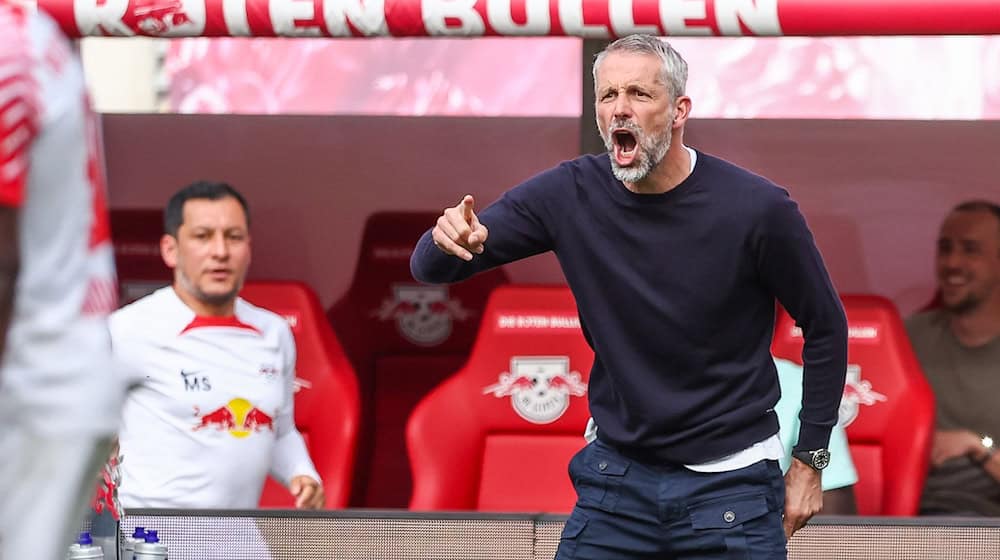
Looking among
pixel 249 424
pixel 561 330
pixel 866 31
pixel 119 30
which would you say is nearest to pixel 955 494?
pixel 561 330

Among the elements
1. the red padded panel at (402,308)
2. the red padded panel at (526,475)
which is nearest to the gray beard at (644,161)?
the red padded panel at (526,475)

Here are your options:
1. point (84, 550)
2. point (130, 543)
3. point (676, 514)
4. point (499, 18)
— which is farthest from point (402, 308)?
point (676, 514)

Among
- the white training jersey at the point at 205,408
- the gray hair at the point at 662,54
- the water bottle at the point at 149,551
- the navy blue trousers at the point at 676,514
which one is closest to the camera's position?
the navy blue trousers at the point at 676,514

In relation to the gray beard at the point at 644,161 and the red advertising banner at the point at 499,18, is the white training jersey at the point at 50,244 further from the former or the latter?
the red advertising banner at the point at 499,18

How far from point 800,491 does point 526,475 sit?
188 cm

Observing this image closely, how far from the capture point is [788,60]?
5.68 meters

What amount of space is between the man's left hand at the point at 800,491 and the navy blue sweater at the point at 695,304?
133 millimetres

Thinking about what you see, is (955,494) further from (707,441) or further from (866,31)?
(707,441)

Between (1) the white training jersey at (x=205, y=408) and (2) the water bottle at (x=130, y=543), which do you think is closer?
(2) the water bottle at (x=130, y=543)

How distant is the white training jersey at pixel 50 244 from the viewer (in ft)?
4.93

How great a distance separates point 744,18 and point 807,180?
197 cm

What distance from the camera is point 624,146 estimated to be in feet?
8.86

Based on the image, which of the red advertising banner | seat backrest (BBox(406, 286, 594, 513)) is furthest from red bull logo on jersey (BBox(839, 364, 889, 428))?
the red advertising banner

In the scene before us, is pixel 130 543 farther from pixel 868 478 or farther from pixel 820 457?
pixel 868 478
